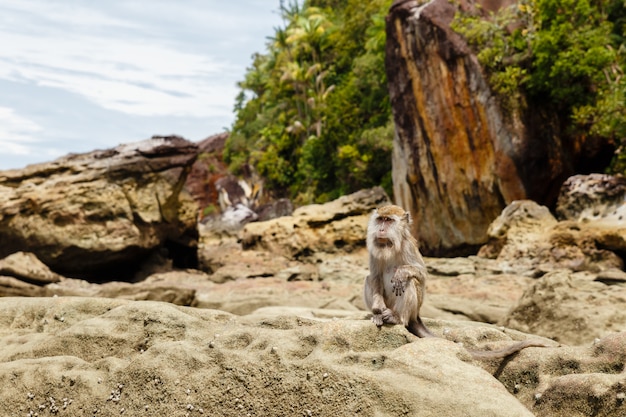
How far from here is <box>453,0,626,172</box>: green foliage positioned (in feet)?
61.6

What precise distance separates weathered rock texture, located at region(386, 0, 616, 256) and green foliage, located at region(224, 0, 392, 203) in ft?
23.7

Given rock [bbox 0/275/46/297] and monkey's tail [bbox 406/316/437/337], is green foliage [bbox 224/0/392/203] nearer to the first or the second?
rock [bbox 0/275/46/297]

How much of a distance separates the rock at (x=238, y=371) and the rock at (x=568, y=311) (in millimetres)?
3201

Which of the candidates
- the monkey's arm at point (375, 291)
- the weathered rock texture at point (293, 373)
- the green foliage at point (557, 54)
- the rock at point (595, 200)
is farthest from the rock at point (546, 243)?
the weathered rock texture at point (293, 373)

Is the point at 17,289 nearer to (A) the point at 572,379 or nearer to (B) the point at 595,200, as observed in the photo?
(A) the point at 572,379

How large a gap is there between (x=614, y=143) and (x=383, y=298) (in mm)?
14945

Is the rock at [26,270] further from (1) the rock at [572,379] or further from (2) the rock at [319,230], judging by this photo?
(1) the rock at [572,379]

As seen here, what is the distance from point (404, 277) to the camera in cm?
558

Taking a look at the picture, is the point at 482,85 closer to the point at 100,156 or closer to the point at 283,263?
the point at 283,263

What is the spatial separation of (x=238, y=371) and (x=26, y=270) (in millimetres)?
11516

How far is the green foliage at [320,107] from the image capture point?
32.5m

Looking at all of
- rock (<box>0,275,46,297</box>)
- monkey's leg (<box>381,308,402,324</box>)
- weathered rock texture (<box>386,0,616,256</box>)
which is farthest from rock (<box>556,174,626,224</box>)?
rock (<box>0,275,46,297</box>)

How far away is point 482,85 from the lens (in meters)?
20.5

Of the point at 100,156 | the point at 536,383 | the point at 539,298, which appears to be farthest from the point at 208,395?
the point at 100,156
